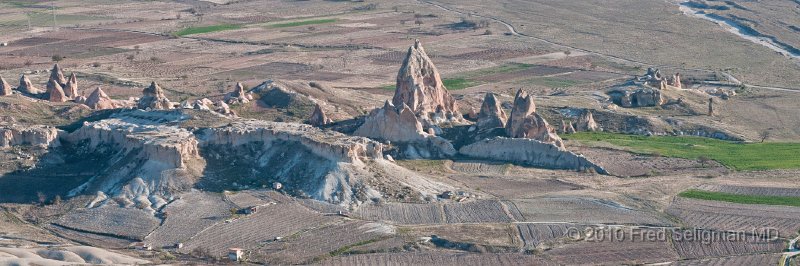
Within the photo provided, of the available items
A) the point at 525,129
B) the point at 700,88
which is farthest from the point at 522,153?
the point at 700,88

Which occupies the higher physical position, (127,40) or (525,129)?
(525,129)

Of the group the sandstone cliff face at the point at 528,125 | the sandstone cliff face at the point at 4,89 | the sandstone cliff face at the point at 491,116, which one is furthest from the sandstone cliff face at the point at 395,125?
→ the sandstone cliff face at the point at 4,89

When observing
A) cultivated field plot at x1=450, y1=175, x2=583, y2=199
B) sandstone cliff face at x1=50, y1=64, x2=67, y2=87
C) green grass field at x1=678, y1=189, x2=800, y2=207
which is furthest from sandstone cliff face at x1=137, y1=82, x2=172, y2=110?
green grass field at x1=678, y1=189, x2=800, y2=207

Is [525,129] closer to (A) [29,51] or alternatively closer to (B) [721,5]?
(A) [29,51]

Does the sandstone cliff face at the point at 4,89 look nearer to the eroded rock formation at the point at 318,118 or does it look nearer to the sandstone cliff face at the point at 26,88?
the sandstone cliff face at the point at 26,88

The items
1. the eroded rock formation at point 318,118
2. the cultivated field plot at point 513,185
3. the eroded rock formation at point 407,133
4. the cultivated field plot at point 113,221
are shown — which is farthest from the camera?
the eroded rock formation at point 318,118

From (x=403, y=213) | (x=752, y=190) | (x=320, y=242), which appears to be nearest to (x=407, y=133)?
(x=403, y=213)

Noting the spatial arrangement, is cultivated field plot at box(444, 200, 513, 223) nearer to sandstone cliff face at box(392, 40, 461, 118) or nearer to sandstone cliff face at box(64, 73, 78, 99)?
sandstone cliff face at box(392, 40, 461, 118)

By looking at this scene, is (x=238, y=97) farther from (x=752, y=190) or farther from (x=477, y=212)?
(x=752, y=190)
